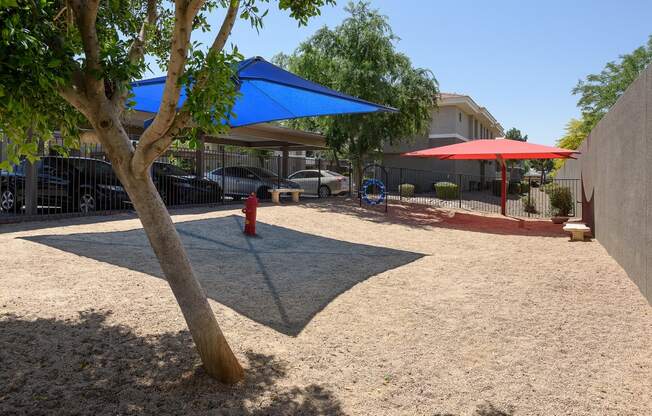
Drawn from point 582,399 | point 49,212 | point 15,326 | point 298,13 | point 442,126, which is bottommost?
point 582,399

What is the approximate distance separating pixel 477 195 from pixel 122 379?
1028 inches

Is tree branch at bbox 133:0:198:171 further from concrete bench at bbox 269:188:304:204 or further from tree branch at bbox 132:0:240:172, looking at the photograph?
concrete bench at bbox 269:188:304:204

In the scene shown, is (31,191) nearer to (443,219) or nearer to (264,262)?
(264,262)

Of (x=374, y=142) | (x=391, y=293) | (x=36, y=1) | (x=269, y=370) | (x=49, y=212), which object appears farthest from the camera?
(x=374, y=142)

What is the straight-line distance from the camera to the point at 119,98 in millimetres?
3398

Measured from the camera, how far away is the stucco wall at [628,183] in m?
5.87

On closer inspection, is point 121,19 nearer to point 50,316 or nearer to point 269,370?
point 50,316

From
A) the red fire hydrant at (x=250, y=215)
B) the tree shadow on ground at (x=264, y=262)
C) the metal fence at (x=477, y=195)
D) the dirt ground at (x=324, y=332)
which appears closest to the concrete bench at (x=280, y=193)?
the metal fence at (x=477, y=195)

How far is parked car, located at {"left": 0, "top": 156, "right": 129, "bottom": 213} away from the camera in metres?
10.6

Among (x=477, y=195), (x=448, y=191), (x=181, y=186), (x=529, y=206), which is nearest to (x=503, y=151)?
(x=529, y=206)

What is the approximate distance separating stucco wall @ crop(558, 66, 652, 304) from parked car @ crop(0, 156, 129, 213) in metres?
10.7

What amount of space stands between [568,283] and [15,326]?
651 cm

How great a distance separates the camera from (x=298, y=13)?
458 centimetres

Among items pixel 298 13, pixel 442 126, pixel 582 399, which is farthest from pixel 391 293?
pixel 442 126
